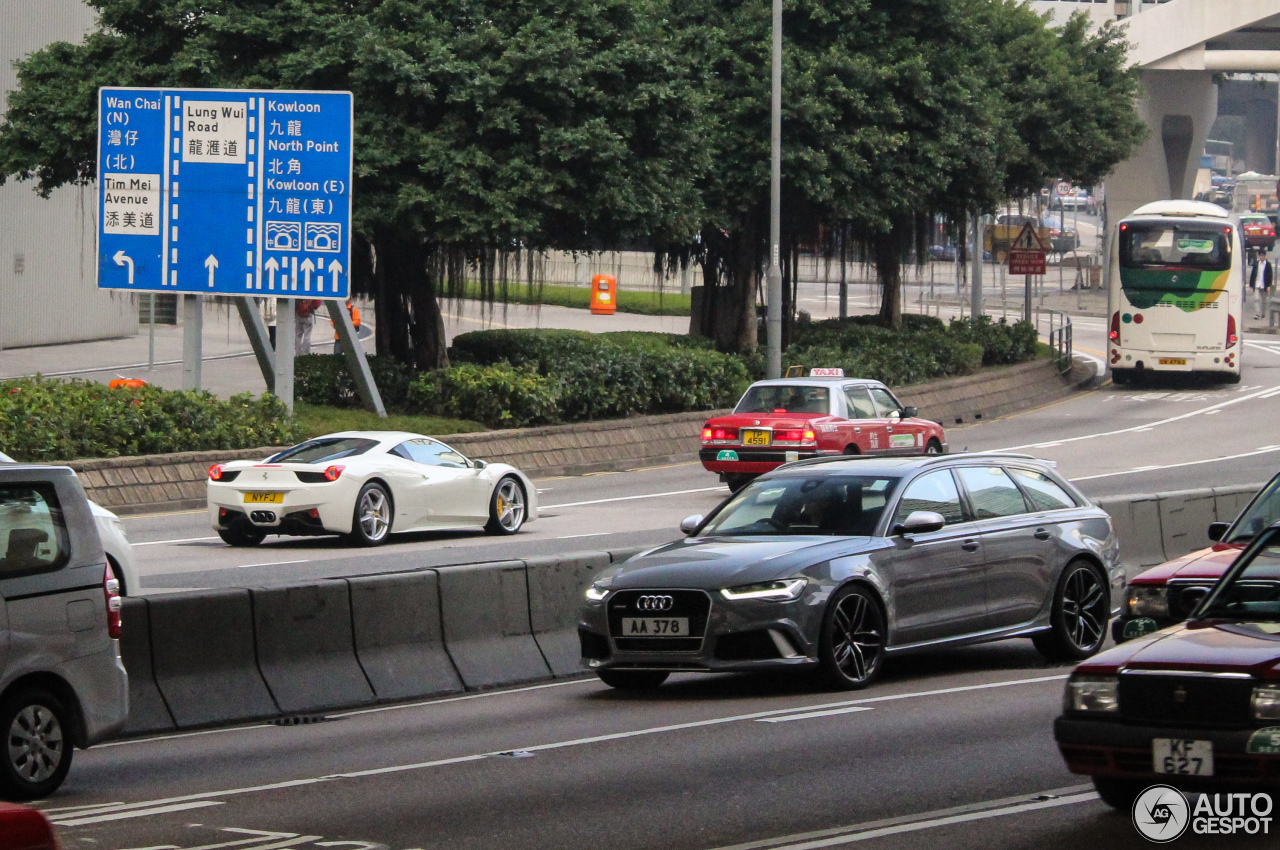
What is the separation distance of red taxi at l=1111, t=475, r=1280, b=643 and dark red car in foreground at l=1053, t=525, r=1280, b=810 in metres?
3.04

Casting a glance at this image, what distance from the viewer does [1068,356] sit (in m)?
48.8

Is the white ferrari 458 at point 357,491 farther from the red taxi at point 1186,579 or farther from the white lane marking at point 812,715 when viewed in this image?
the red taxi at point 1186,579

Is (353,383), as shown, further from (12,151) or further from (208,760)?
(208,760)

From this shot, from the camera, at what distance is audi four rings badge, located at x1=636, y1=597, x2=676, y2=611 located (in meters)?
11.1

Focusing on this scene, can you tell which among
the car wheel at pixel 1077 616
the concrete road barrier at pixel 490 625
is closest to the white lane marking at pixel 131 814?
the concrete road barrier at pixel 490 625

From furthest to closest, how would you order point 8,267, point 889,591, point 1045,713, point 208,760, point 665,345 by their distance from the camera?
point 8,267
point 665,345
point 889,591
point 1045,713
point 208,760

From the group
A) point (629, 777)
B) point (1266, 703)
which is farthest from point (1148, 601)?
point (1266, 703)

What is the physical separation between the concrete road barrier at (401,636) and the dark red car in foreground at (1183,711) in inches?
210

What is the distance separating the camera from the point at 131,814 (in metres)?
8.19

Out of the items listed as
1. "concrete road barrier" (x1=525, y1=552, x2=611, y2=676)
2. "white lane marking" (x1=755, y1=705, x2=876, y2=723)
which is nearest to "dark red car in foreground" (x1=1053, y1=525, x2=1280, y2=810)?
"white lane marking" (x1=755, y1=705, x2=876, y2=723)

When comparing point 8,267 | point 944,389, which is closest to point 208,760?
point 944,389

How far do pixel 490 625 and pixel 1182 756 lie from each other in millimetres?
6283

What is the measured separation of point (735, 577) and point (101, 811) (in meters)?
4.15

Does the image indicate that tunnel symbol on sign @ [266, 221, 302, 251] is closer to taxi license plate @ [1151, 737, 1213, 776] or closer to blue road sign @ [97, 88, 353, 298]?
blue road sign @ [97, 88, 353, 298]
